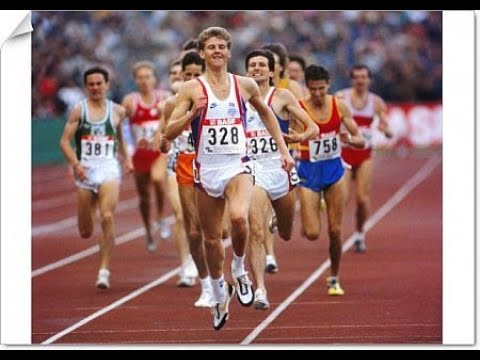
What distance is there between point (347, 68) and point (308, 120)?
22093mm

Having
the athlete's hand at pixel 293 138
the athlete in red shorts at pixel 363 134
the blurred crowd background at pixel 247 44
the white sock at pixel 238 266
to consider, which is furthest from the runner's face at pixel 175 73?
the blurred crowd background at pixel 247 44

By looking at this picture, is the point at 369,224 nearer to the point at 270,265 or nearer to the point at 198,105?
the point at 270,265

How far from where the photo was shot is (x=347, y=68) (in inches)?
1336

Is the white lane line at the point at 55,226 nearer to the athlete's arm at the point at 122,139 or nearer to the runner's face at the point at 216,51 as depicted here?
the athlete's arm at the point at 122,139

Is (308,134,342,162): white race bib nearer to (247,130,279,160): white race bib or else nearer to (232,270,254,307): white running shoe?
(247,130,279,160): white race bib

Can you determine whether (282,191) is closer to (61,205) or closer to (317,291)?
(317,291)

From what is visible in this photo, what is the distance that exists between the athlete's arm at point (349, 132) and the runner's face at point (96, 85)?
214 centimetres

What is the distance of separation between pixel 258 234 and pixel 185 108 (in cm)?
168

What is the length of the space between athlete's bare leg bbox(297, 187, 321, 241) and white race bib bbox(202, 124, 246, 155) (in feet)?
8.52

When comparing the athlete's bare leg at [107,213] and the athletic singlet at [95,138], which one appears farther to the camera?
the athletic singlet at [95,138]

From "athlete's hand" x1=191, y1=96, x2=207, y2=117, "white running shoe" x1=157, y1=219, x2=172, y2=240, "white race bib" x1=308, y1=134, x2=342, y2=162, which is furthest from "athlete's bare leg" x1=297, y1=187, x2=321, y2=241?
"white running shoe" x1=157, y1=219, x2=172, y2=240

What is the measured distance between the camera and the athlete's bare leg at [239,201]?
1059 cm
